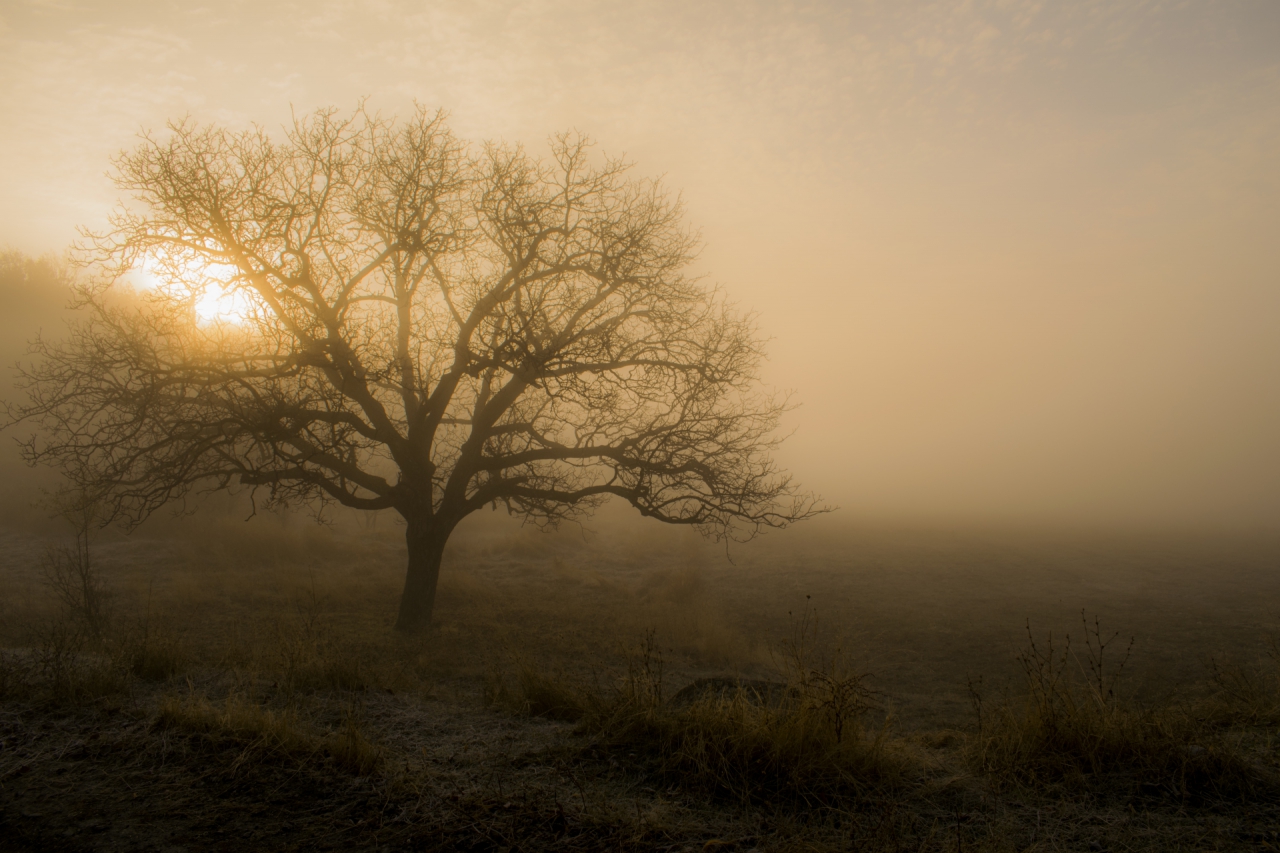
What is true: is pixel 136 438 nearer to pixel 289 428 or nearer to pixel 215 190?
pixel 289 428

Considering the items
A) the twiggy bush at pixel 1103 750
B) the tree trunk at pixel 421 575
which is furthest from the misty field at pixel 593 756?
the tree trunk at pixel 421 575

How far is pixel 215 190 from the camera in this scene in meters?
9.47

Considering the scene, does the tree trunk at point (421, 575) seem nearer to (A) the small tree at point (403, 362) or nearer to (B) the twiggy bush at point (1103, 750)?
(A) the small tree at point (403, 362)

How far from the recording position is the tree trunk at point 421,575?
11.1m

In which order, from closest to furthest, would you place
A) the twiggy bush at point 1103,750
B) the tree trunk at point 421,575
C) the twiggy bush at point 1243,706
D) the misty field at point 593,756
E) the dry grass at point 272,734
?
the misty field at point 593,756 → the twiggy bush at point 1103,750 → the dry grass at point 272,734 → the twiggy bush at point 1243,706 → the tree trunk at point 421,575

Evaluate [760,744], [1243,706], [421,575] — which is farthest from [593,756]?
[421,575]

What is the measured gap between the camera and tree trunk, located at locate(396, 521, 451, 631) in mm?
11102

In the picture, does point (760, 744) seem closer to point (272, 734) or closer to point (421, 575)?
point (272, 734)

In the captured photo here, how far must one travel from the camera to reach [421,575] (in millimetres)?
11297

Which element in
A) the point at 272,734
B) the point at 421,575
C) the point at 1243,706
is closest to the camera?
the point at 272,734

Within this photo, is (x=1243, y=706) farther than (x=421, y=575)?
No

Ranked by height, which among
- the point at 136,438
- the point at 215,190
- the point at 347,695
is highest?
the point at 215,190

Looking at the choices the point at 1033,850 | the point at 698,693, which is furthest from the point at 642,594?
the point at 1033,850

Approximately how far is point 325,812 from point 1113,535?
37.1 m
